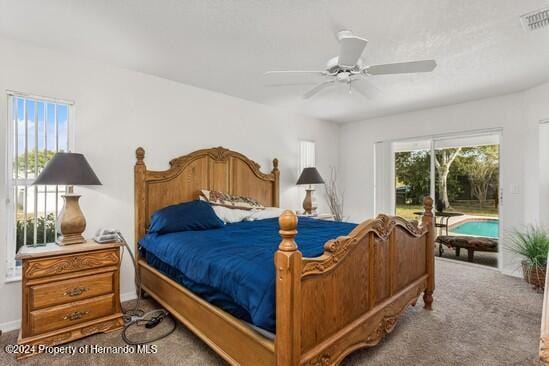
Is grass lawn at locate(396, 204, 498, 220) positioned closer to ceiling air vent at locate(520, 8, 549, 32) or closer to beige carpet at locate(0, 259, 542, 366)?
beige carpet at locate(0, 259, 542, 366)

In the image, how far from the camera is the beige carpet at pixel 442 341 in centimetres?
199

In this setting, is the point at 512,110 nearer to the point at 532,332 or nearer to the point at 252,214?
the point at 532,332

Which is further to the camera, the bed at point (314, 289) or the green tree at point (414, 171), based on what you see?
the green tree at point (414, 171)

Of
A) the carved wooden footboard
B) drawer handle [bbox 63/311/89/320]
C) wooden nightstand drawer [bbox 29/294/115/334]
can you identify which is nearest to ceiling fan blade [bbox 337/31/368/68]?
the carved wooden footboard

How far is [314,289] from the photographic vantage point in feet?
5.16

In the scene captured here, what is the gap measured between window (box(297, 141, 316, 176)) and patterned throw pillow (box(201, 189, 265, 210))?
144 centimetres

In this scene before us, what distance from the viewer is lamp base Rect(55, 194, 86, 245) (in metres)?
2.41

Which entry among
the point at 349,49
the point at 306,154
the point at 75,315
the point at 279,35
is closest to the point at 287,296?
the point at 349,49

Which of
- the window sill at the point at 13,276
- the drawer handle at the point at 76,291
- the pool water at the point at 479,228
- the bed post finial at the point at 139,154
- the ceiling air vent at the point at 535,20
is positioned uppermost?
the ceiling air vent at the point at 535,20

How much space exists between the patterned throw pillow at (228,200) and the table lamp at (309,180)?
1.01 m

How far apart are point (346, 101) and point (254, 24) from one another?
237 cm

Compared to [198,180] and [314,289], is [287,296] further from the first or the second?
[198,180]

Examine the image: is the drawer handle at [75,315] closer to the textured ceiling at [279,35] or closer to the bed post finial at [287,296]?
the bed post finial at [287,296]

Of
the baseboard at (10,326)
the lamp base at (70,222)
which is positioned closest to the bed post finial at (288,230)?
the lamp base at (70,222)
